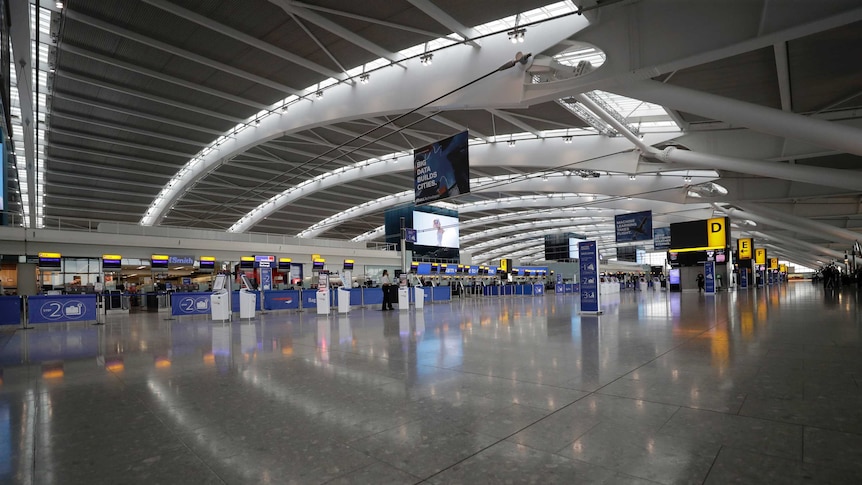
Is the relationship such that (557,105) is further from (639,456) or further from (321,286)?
(639,456)

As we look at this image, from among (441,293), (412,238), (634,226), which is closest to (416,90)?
(441,293)

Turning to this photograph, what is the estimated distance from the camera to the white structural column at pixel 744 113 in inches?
480

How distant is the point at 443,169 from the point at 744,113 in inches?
340

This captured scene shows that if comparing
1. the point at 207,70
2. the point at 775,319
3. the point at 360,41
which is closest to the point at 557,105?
the point at 360,41

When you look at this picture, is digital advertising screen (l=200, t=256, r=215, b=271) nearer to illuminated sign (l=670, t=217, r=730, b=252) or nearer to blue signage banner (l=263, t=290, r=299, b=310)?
blue signage banner (l=263, t=290, r=299, b=310)

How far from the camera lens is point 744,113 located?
40.8 ft

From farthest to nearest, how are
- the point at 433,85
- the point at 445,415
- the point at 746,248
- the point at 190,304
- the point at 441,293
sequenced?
the point at 746,248 → the point at 441,293 → the point at 190,304 → the point at 433,85 → the point at 445,415

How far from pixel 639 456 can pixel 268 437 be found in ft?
8.41

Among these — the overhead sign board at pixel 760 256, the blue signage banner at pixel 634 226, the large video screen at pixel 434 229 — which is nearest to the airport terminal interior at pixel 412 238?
the blue signage banner at pixel 634 226

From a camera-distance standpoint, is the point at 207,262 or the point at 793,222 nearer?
the point at 207,262

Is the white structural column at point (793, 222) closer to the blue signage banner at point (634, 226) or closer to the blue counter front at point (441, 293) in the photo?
the blue signage banner at point (634, 226)

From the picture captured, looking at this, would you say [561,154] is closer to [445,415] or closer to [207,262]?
[445,415]

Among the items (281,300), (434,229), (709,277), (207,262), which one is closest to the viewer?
(281,300)

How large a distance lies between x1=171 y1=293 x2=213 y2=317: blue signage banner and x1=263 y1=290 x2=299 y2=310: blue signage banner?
2820 mm
